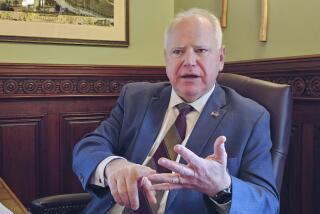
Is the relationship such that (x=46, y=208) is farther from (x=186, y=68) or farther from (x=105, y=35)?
(x=105, y=35)

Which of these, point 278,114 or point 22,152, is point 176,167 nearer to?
point 278,114

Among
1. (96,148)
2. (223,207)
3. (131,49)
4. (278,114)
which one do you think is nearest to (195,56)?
(278,114)

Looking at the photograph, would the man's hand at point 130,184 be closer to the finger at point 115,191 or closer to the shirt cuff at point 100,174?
the finger at point 115,191

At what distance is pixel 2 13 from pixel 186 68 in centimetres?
136

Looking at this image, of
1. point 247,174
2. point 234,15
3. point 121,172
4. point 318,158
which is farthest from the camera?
point 234,15

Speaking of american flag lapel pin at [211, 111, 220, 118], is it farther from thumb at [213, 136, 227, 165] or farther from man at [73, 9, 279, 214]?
thumb at [213, 136, 227, 165]

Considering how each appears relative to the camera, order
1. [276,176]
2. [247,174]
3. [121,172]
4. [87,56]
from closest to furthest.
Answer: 1. [121,172]
2. [247,174]
3. [276,176]
4. [87,56]

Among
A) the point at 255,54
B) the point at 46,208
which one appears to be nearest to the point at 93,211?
the point at 46,208

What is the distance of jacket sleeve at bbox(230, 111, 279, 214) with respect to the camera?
1.14 m

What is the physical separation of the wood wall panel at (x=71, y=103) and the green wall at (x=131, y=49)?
0.07 m

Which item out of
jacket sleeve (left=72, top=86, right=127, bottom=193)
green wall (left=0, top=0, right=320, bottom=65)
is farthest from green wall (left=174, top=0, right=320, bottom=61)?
jacket sleeve (left=72, top=86, right=127, bottom=193)

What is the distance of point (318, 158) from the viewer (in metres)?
1.81

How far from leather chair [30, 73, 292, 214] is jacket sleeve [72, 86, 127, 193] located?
0.16 metres

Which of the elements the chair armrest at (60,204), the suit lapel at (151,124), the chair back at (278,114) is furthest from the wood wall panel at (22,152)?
the chair back at (278,114)
